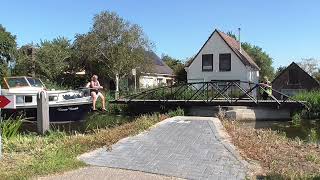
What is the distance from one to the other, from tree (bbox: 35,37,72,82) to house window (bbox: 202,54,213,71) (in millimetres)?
13026

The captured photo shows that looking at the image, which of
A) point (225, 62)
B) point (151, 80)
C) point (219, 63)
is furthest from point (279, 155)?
point (151, 80)

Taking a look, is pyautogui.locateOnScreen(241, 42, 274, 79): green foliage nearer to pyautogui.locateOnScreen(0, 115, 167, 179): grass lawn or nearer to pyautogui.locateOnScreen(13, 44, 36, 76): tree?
pyautogui.locateOnScreen(13, 44, 36, 76): tree

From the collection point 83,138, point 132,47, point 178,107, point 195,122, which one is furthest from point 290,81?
point 83,138

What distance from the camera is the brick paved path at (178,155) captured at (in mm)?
8516

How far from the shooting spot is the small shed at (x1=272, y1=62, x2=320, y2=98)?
44750 mm

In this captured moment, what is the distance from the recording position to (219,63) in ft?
151

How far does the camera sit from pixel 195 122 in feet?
48.8

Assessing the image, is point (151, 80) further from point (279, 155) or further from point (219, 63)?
point (279, 155)

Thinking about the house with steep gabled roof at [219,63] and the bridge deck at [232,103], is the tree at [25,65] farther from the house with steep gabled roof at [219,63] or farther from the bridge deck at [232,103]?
the bridge deck at [232,103]

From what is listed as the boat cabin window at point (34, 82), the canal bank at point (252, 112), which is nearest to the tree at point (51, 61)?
the boat cabin window at point (34, 82)

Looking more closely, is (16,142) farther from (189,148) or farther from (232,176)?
(232,176)

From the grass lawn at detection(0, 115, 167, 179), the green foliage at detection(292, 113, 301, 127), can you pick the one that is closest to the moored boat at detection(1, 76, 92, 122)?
the green foliage at detection(292, 113, 301, 127)

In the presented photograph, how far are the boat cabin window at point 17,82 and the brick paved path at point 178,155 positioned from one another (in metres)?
15.8

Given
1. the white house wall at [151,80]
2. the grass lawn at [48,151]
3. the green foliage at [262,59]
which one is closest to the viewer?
the grass lawn at [48,151]
